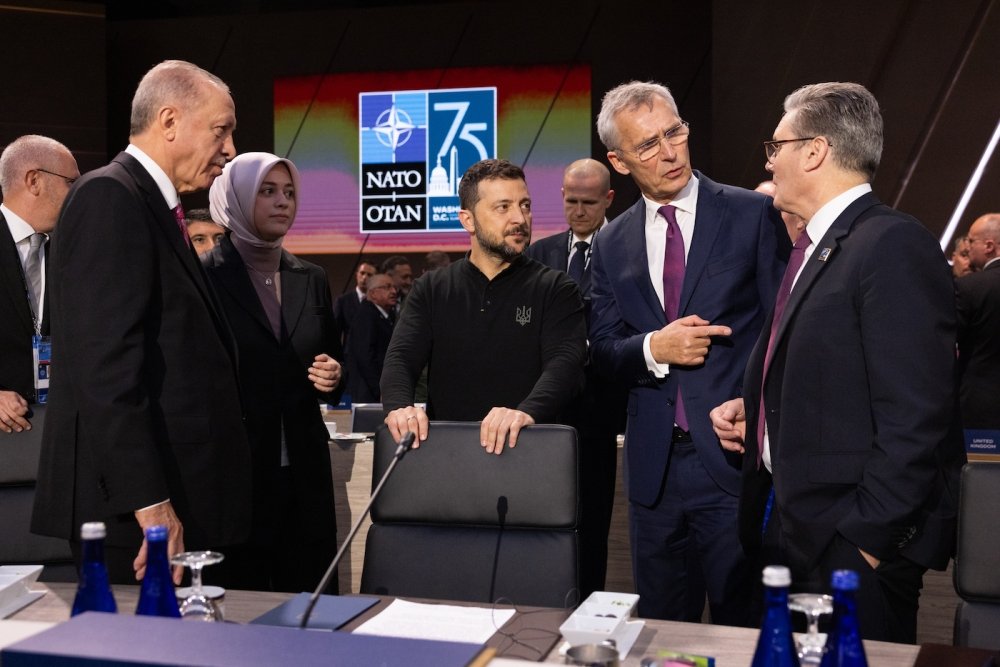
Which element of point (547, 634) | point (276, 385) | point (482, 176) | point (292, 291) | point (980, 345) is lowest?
point (547, 634)

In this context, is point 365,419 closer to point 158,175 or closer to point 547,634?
point 158,175

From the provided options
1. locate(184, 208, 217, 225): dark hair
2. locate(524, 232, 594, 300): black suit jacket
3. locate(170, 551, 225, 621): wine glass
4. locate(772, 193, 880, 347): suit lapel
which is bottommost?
locate(170, 551, 225, 621): wine glass

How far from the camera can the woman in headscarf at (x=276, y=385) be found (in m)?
2.58

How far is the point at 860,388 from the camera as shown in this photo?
70.1 inches

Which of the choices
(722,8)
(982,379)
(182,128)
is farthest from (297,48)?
(182,128)

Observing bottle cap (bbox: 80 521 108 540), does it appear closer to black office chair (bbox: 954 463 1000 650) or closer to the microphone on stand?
the microphone on stand

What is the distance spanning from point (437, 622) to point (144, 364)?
787 mm

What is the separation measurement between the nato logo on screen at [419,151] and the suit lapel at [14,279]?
4.87 m

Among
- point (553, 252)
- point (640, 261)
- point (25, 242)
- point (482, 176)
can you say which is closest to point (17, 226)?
point (25, 242)

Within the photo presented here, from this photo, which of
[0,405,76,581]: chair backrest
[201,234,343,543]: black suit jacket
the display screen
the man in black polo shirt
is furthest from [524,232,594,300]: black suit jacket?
the display screen

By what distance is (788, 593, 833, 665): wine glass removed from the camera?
114cm

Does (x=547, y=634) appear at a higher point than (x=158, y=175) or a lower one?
lower

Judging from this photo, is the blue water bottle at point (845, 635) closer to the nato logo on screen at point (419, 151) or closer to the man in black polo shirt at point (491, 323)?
the man in black polo shirt at point (491, 323)

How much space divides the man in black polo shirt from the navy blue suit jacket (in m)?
0.16
